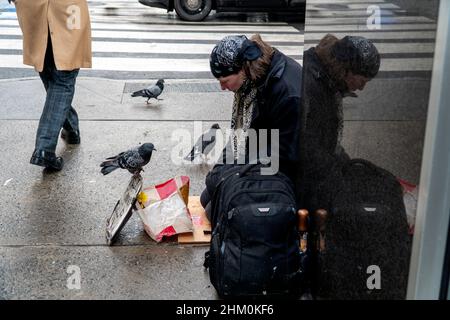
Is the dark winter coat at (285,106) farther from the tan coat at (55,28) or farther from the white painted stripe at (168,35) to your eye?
the white painted stripe at (168,35)

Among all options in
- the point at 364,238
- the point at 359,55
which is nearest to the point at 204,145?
the point at 359,55

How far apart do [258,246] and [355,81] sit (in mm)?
887

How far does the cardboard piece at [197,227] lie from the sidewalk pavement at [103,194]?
0.05m

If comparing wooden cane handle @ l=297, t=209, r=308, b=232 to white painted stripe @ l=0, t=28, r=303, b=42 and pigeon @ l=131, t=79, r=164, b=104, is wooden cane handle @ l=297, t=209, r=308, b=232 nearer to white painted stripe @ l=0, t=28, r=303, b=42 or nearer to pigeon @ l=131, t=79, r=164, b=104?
pigeon @ l=131, t=79, r=164, b=104

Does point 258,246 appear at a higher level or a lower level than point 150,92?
higher

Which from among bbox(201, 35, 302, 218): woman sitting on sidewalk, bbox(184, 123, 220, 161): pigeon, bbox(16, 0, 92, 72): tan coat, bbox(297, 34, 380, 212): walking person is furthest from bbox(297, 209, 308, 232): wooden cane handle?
bbox(16, 0, 92, 72): tan coat

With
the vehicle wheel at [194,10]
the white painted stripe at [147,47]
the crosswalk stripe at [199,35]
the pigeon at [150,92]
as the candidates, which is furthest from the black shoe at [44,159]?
the vehicle wheel at [194,10]

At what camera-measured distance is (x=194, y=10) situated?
12.6 meters

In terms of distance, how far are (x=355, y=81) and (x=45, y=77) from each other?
315cm

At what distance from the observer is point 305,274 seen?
3191mm

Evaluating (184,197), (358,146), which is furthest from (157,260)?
(358,146)

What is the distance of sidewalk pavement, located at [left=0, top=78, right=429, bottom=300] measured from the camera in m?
2.53

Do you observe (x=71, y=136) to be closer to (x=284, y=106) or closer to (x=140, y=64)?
(x=284, y=106)

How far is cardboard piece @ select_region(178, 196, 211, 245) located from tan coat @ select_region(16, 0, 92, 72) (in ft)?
5.12
